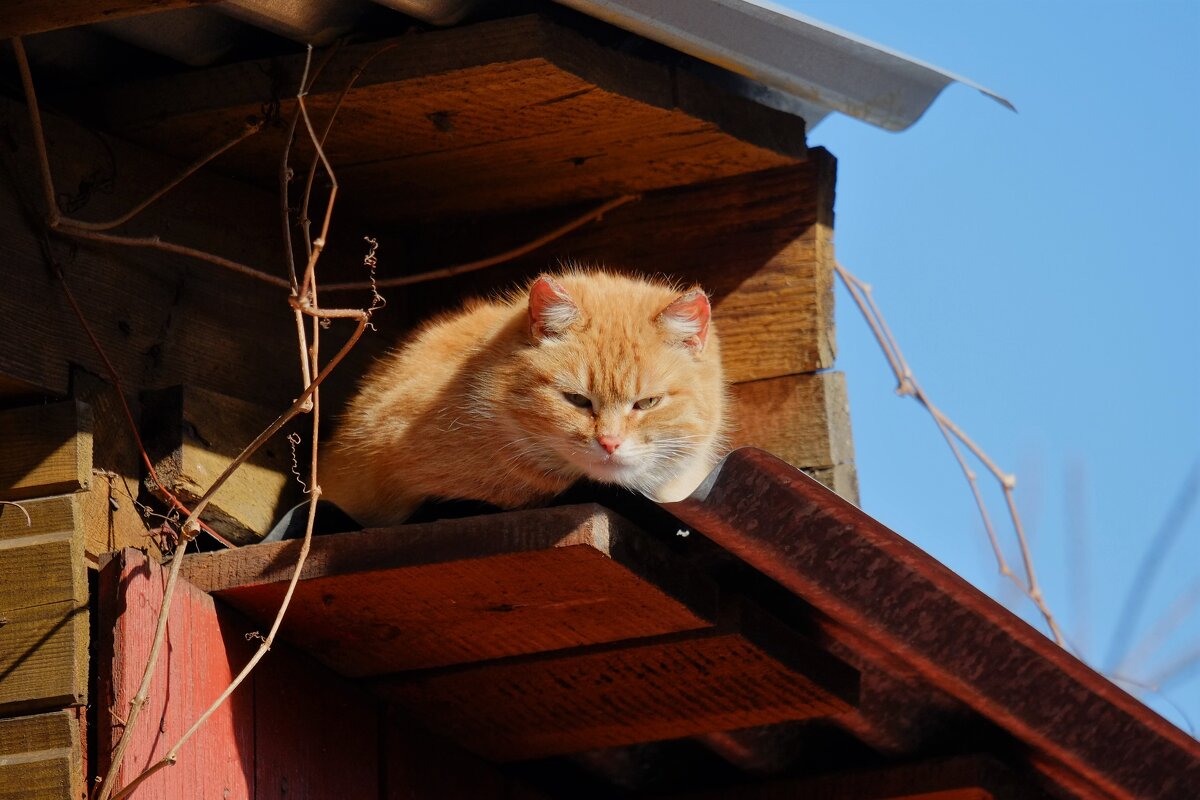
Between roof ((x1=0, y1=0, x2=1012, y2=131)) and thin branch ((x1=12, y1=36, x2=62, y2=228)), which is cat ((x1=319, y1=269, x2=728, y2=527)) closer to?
roof ((x1=0, y1=0, x2=1012, y2=131))

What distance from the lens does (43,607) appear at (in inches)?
106

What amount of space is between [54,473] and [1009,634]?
5.43 ft

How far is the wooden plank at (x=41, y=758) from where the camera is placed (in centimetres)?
255

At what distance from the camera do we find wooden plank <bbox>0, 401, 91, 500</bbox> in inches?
112

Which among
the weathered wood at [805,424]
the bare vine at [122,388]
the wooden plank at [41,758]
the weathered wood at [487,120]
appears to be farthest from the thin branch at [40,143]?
the weathered wood at [805,424]

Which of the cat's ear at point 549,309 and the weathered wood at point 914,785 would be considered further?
the cat's ear at point 549,309

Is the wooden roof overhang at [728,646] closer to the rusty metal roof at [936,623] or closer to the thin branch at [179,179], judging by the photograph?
the rusty metal roof at [936,623]

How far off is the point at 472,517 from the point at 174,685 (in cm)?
56

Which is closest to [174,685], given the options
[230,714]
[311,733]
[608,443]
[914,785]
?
[230,714]

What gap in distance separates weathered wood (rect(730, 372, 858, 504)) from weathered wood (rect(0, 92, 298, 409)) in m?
1.01

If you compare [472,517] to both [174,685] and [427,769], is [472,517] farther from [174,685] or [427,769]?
[427,769]

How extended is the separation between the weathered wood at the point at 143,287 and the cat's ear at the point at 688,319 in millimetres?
867

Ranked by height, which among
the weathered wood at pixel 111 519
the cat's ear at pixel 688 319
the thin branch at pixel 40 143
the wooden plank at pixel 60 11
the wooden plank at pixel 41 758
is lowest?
the wooden plank at pixel 41 758

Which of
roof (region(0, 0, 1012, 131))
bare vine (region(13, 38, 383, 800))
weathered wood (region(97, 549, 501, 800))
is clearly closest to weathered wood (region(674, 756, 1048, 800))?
weathered wood (region(97, 549, 501, 800))
